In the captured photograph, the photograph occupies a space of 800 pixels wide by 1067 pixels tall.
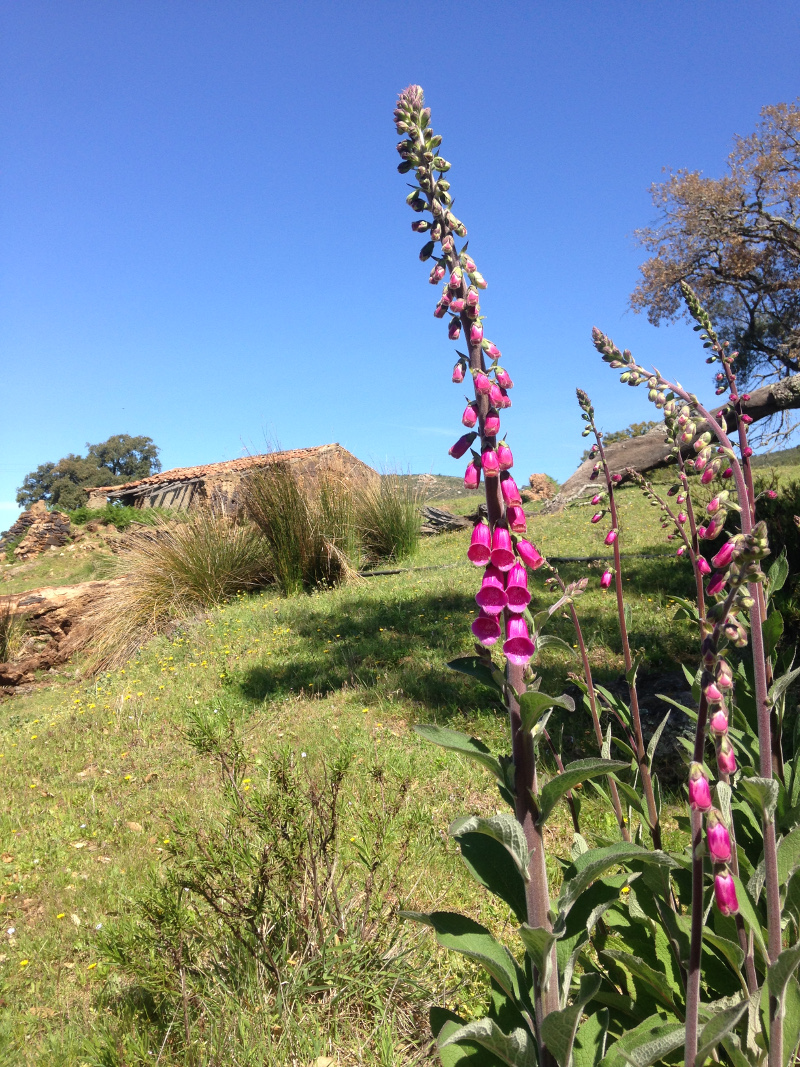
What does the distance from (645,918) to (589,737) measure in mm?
2820

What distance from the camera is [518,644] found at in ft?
3.89

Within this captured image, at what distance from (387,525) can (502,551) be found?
39.9ft

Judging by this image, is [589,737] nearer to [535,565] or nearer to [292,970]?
[292,970]

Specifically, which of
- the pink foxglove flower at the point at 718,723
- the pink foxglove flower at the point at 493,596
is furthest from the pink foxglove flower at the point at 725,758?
the pink foxglove flower at the point at 493,596

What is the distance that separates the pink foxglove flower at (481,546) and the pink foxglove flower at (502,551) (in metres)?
0.02

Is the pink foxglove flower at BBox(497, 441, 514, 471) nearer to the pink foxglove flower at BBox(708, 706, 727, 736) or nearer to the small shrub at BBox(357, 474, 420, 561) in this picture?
the pink foxglove flower at BBox(708, 706, 727, 736)

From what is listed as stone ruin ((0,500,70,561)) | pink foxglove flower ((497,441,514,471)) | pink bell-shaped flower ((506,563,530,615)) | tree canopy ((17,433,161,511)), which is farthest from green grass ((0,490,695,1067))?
tree canopy ((17,433,161,511))

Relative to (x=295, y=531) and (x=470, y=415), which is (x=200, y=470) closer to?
(x=295, y=531)

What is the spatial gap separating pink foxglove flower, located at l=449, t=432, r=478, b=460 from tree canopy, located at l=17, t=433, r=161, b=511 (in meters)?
51.0

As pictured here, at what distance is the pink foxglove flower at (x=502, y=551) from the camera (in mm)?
1208

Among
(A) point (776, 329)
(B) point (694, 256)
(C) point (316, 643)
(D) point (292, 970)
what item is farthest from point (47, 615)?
(A) point (776, 329)

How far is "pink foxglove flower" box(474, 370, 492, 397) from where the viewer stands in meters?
1.23

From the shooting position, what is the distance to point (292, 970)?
Answer: 210 centimetres

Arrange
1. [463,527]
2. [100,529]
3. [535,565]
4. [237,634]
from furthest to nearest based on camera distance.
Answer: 1. [100,529]
2. [463,527]
3. [237,634]
4. [535,565]
